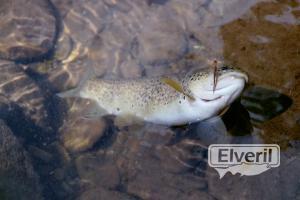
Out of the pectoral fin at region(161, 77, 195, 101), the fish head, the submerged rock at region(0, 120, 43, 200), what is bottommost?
the submerged rock at region(0, 120, 43, 200)

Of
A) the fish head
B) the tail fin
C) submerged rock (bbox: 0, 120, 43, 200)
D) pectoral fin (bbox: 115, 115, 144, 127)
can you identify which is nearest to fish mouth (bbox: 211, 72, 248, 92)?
the fish head

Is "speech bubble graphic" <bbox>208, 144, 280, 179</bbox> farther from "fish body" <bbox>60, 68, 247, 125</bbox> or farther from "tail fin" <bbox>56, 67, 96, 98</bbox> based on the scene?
"tail fin" <bbox>56, 67, 96, 98</bbox>

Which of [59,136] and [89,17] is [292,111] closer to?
[59,136]

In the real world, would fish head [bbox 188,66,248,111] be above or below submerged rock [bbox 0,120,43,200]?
above

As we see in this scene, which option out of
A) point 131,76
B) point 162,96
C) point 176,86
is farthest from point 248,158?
point 131,76

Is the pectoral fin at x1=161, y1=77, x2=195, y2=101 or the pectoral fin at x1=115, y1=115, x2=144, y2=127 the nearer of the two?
the pectoral fin at x1=161, y1=77, x2=195, y2=101

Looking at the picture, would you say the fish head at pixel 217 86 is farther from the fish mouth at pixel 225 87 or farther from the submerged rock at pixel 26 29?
the submerged rock at pixel 26 29

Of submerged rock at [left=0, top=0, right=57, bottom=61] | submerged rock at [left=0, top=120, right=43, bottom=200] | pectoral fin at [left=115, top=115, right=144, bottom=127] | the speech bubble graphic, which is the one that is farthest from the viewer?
submerged rock at [left=0, top=0, right=57, bottom=61]
